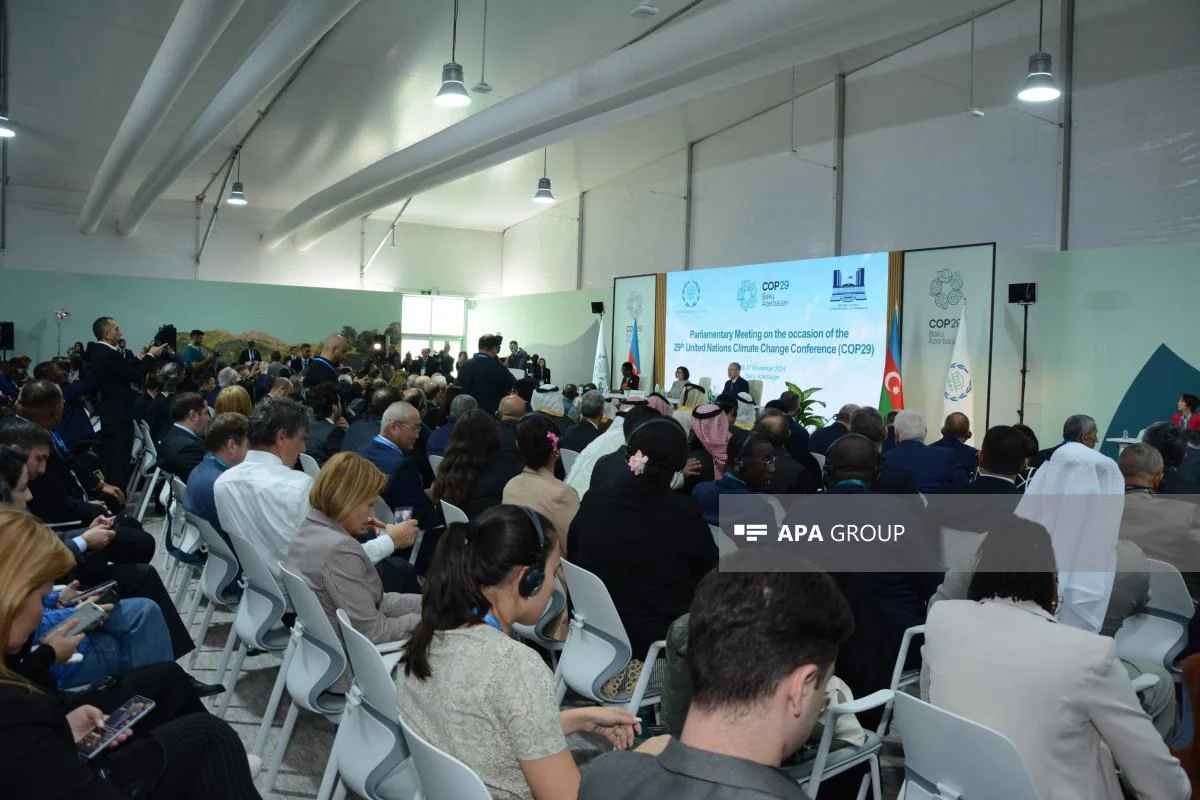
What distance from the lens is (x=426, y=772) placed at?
1536mm

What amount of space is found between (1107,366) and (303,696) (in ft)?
29.7

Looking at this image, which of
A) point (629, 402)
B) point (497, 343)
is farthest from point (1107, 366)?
point (497, 343)

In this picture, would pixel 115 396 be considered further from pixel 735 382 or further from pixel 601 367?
pixel 601 367

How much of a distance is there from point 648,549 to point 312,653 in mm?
1079

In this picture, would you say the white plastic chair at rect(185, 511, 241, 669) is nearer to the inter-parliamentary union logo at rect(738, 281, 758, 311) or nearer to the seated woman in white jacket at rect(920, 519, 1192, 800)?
the seated woman in white jacket at rect(920, 519, 1192, 800)

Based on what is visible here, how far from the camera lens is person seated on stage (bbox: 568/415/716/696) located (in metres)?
2.72

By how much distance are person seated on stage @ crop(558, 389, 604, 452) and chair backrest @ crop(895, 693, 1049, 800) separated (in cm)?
402

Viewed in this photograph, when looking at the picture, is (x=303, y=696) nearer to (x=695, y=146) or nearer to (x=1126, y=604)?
(x=1126, y=604)

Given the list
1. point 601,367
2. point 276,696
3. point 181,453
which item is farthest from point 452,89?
point 601,367

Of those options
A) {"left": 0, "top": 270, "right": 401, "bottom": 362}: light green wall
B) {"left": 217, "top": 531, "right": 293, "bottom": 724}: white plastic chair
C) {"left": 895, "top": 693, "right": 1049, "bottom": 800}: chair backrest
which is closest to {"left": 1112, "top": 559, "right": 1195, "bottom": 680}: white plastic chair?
{"left": 895, "top": 693, "right": 1049, "bottom": 800}: chair backrest

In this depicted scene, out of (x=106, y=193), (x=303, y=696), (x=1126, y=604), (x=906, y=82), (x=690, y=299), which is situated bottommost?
(x=303, y=696)

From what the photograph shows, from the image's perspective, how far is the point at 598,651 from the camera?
9.04 ft

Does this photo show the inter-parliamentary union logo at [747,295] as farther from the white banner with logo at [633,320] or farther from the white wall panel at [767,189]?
the white banner with logo at [633,320]

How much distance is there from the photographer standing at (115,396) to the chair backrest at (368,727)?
588 centimetres
